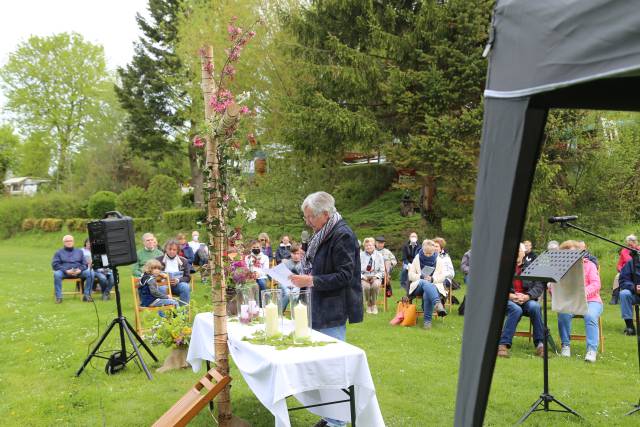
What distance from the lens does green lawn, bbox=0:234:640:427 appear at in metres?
4.85

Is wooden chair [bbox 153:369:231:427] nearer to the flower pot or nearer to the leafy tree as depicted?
the flower pot

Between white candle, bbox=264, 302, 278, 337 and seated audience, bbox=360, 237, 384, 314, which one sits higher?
white candle, bbox=264, 302, 278, 337

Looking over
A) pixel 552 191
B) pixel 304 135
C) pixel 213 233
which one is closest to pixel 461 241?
pixel 552 191

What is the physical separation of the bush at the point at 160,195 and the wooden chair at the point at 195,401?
24.6m

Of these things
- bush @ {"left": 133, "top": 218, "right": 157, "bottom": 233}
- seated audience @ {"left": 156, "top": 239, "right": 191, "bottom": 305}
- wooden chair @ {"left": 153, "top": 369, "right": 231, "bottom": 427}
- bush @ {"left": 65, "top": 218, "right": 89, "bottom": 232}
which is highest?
wooden chair @ {"left": 153, "top": 369, "right": 231, "bottom": 427}

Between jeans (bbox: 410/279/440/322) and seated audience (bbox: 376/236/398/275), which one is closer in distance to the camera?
jeans (bbox: 410/279/440/322)

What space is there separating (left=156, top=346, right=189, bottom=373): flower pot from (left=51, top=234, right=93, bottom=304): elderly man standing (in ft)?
20.2

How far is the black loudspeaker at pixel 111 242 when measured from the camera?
18.8ft

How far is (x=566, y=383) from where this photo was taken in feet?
19.0

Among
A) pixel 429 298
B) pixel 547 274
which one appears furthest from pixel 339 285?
pixel 429 298

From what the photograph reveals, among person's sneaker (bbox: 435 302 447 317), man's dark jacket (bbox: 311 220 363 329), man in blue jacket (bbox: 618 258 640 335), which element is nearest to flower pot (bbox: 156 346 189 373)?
man's dark jacket (bbox: 311 220 363 329)

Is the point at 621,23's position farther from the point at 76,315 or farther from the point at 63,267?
the point at 63,267

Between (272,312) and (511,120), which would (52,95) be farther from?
(511,120)

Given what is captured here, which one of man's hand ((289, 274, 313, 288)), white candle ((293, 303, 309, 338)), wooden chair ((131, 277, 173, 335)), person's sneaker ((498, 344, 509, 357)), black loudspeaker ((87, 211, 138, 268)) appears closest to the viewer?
white candle ((293, 303, 309, 338))
